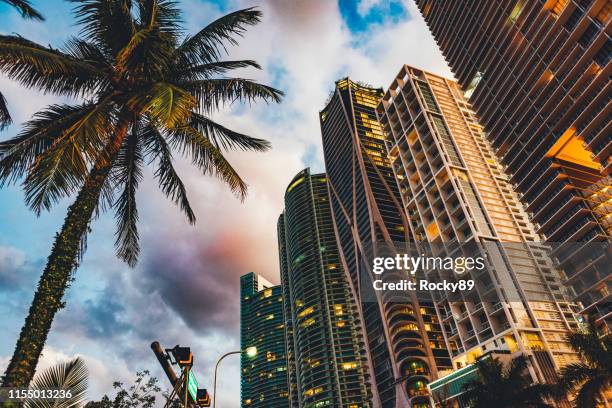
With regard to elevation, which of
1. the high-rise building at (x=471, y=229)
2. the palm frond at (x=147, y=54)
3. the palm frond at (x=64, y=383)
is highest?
the high-rise building at (x=471, y=229)

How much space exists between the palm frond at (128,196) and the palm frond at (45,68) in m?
1.72

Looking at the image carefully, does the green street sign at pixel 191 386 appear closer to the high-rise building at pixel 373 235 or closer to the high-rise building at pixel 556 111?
the high-rise building at pixel 556 111

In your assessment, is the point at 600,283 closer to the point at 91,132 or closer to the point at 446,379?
the point at 446,379

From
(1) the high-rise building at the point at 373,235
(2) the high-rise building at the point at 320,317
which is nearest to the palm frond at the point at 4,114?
(1) the high-rise building at the point at 373,235

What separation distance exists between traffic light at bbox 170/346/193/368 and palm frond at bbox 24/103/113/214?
4012 millimetres

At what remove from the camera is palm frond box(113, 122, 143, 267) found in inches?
445

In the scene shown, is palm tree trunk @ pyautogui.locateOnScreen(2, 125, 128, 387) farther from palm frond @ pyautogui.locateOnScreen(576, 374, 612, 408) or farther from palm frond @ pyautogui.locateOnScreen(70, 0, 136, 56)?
palm frond @ pyautogui.locateOnScreen(576, 374, 612, 408)

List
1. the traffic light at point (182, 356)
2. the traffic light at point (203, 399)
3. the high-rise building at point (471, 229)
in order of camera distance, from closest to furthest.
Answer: the traffic light at point (182, 356) → the traffic light at point (203, 399) → the high-rise building at point (471, 229)

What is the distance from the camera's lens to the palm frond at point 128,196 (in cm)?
1130

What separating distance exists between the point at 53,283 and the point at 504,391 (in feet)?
102

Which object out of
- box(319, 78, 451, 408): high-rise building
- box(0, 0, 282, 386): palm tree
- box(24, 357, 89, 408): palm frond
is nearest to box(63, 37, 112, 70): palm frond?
box(0, 0, 282, 386): palm tree

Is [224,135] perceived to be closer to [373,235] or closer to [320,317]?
[373,235]

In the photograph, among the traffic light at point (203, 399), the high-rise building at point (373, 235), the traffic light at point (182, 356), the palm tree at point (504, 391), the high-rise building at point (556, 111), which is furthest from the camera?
the high-rise building at point (373, 235)

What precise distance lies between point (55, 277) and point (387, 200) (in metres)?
132
